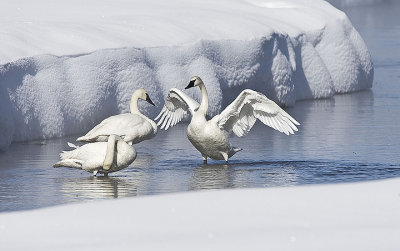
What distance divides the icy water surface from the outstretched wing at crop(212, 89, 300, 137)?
337 mm

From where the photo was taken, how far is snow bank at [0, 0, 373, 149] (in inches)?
590

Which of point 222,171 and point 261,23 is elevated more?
point 261,23

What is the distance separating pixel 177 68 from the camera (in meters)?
17.2

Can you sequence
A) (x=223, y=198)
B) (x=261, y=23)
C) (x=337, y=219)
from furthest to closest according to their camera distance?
(x=261, y=23), (x=223, y=198), (x=337, y=219)

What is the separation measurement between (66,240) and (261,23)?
1270cm

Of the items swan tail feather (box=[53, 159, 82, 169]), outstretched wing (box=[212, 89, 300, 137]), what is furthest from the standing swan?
swan tail feather (box=[53, 159, 82, 169])

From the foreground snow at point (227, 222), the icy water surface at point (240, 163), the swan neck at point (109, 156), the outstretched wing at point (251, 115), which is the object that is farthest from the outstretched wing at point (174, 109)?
the foreground snow at point (227, 222)

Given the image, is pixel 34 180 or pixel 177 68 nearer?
pixel 34 180

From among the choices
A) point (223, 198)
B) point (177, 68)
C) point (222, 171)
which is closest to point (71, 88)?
point (177, 68)

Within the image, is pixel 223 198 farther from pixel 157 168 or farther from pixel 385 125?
pixel 385 125

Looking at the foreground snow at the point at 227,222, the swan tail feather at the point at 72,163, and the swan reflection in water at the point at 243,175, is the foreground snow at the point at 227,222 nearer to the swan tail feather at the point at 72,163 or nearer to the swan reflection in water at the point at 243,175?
the swan reflection in water at the point at 243,175

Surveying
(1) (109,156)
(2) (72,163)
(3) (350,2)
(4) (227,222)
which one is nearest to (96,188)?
(1) (109,156)

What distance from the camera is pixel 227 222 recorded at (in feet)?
25.9

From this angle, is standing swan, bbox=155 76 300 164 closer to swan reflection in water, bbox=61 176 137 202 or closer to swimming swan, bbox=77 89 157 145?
swimming swan, bbox=77 89 157 145
